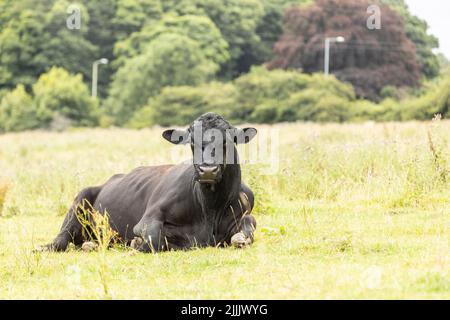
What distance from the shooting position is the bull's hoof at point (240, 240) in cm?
897

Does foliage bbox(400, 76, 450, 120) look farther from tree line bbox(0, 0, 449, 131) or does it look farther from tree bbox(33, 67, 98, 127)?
tree bbox(33, 67, 98, 127)

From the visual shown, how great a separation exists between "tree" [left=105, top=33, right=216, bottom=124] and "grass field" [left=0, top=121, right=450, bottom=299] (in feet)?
139

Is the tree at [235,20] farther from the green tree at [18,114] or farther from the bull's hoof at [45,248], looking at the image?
the bull's hoof at [45,248]

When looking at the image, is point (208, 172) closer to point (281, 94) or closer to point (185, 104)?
point (281, 94)

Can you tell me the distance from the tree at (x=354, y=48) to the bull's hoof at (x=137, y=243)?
49559 millimetres

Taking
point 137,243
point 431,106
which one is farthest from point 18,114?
point 137,243

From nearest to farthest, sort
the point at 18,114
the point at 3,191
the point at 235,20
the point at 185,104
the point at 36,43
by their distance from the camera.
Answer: the point at 3,191, the point at 185,104, the point at 18,114, the point at 36,43, the point at 235,20

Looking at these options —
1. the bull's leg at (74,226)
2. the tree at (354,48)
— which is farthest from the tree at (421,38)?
the bull's leg at (74,226)

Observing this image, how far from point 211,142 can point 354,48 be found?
56139mm

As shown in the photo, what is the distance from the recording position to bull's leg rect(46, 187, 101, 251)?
1034cm

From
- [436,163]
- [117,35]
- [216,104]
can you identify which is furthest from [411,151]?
[117,35]

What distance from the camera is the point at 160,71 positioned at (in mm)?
60469
